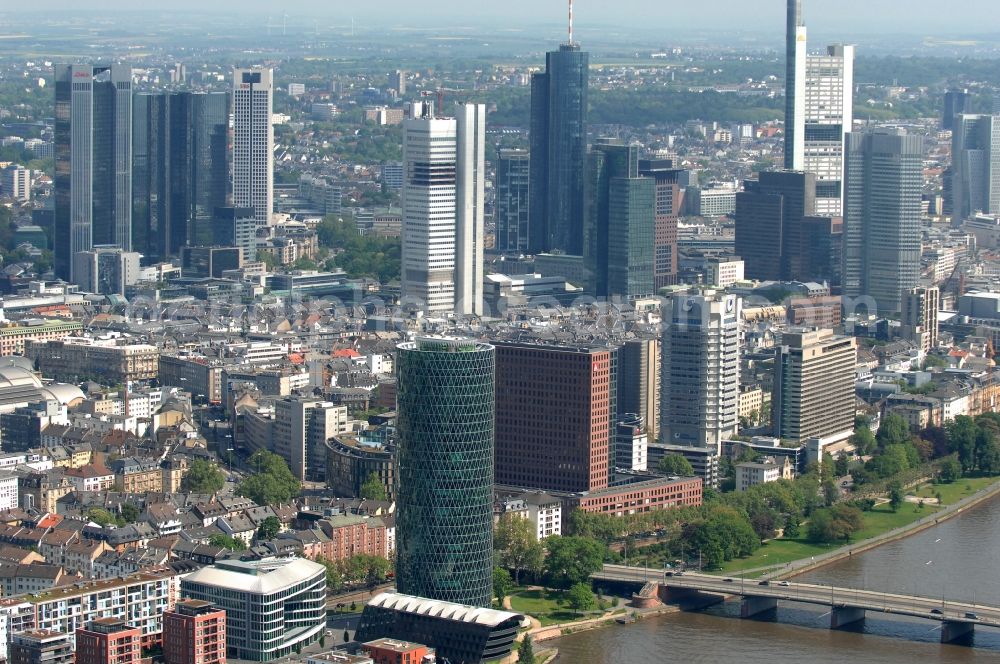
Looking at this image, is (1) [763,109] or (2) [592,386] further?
(1) [763,109]

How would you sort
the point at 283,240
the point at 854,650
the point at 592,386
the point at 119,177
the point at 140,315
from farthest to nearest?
the point at 283,240 → the point at 119,177 → the point at 140,315 → the point at 592,386 → the point at 854,650

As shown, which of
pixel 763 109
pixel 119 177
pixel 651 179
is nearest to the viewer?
pixel 651 179

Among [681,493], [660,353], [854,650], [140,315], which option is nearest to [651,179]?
[140,315]

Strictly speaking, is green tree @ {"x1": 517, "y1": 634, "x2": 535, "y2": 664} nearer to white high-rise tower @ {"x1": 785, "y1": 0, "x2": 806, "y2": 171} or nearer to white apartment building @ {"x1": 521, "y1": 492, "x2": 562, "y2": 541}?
white apartment building @ {"x1": 521, "y1": 492, "x2": 562, "y2": 541}

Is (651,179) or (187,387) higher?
(651,179)

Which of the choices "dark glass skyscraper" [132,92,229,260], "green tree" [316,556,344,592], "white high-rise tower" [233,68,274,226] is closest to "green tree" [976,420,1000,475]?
"green tree" [316,556,344,592]

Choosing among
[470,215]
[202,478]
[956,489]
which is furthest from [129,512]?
[470,215]

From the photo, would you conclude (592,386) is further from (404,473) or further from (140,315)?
(140,315)

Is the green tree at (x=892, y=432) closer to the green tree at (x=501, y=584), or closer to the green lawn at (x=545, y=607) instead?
the green lawn at (x=545, y=607)
